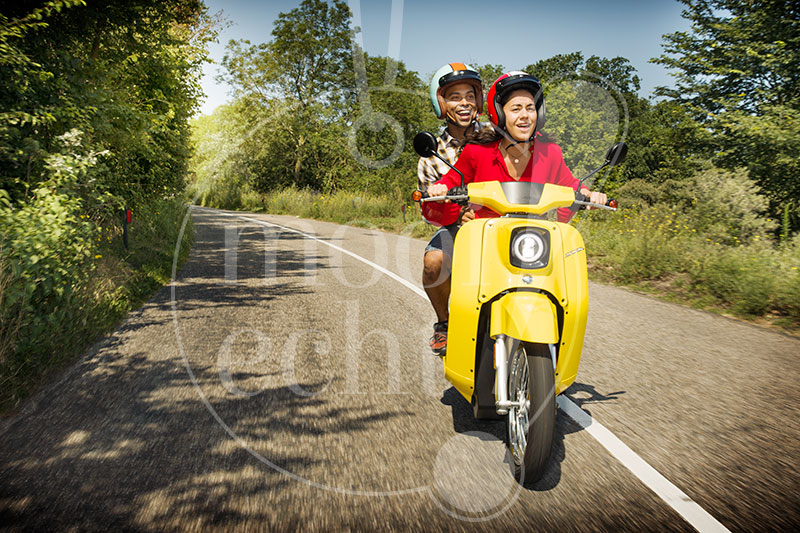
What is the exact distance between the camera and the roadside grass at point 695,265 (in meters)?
6.64

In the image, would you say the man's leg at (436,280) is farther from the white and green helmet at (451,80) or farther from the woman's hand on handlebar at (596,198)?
the white and green helmet at (451,80)

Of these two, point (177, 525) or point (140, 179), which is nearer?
point (177, 525)

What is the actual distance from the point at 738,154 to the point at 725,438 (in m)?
13.8

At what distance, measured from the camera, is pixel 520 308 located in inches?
103

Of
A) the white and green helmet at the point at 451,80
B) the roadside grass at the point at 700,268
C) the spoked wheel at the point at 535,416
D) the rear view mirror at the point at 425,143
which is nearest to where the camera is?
the spoked wheel at the point at 535,416

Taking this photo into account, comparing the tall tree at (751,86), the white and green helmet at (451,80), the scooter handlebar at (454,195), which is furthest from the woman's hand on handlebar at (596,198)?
the tall tree at (751,86)

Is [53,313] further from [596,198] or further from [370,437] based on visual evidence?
[596,198]

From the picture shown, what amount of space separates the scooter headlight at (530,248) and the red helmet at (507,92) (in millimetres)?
804

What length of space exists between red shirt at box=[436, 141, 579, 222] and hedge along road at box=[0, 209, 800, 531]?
146 centimetres

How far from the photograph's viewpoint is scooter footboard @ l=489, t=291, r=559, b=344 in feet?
8.40

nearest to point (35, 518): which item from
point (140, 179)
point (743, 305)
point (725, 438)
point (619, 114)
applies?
point (725, 438)

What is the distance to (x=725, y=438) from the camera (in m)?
3.12

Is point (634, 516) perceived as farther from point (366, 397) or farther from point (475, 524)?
point (366, 397)

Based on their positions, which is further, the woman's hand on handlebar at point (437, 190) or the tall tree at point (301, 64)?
the tall tree at point (301, 64)
